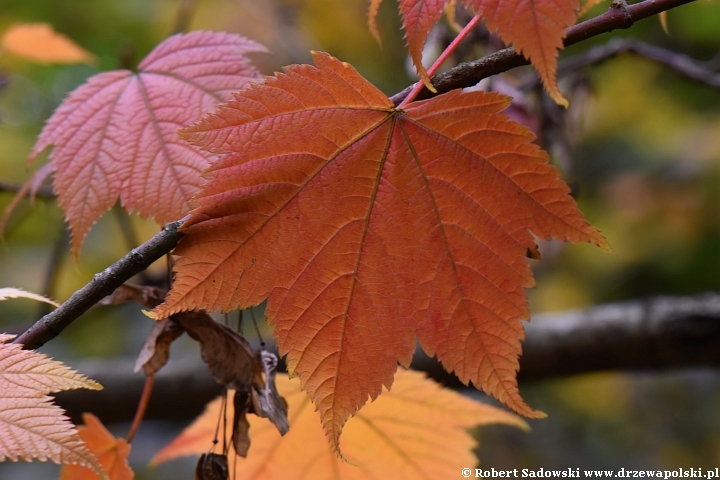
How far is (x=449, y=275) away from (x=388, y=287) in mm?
71

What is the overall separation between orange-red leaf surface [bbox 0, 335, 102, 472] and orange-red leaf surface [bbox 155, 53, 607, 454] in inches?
5.8

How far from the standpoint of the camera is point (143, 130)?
0.88m

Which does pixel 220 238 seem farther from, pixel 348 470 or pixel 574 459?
pixel 574 459

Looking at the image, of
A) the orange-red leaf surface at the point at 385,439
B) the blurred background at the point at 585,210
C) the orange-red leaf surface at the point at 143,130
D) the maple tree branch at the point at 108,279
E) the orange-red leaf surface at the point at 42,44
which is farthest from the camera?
the blurred background at the point at 585,210

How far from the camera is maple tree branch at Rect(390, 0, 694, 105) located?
23.8 inches

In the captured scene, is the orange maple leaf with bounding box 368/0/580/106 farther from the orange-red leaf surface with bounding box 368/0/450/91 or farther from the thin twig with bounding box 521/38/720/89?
the thin twig with bounding box 521/38/720/89

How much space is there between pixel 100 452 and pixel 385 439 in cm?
45

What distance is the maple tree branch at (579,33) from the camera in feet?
1.98

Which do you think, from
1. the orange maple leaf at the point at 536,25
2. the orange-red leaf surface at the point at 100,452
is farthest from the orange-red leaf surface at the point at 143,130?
the orange maple leaf at the point at 536,25

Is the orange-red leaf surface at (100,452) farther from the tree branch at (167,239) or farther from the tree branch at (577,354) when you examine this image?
the tree branch at (577,354)

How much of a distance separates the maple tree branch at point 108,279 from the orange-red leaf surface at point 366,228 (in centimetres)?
2

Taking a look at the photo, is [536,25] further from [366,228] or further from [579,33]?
[366,228]

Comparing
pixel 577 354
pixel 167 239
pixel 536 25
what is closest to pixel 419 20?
pixel 536 25

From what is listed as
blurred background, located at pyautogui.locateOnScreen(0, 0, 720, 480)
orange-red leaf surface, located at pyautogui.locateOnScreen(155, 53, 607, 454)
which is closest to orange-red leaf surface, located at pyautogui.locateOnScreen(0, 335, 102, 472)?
orange-red leaf surface, located at pyautogui.locateOnScreen(155, 53, 607, 454)
